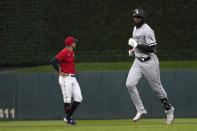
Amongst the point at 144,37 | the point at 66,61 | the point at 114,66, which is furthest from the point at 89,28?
the point at 144,37

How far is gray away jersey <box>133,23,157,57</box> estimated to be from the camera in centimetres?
934

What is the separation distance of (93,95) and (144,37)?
471cm

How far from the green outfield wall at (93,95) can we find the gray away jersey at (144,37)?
4363 mm

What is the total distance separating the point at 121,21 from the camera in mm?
16469

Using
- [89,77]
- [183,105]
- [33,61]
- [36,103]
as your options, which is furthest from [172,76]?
[33,61]

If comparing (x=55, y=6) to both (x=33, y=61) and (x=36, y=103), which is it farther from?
(x=36, y=103)

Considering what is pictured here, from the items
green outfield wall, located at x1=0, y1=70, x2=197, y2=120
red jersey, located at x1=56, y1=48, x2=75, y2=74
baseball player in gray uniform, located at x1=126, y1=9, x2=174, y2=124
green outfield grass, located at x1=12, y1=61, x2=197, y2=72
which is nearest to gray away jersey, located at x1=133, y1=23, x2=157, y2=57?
baseball player in gray uniform, located at x1=126, y1=9, x2=174, y2=124

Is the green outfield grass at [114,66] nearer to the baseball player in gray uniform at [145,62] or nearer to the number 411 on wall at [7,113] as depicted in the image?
the number 411 on wall at [7,113]

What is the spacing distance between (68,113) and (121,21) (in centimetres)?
608

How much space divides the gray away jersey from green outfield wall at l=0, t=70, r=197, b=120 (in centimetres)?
436

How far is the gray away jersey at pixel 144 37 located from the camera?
30.6 ft

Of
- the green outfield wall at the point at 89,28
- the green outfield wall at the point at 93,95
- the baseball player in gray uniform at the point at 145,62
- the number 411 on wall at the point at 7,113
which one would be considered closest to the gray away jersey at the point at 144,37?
the baseball player in gray uniform at the point at 145,62

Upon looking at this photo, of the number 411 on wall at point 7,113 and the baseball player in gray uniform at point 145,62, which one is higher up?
the baseball player in gray uniform at point 145,62

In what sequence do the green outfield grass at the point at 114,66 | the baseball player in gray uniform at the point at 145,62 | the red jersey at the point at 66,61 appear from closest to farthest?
the baseball player in gray uniform at the point at 145,62, the red jersey at the point at 66,61, the green outfield grass at the point at 114,66
